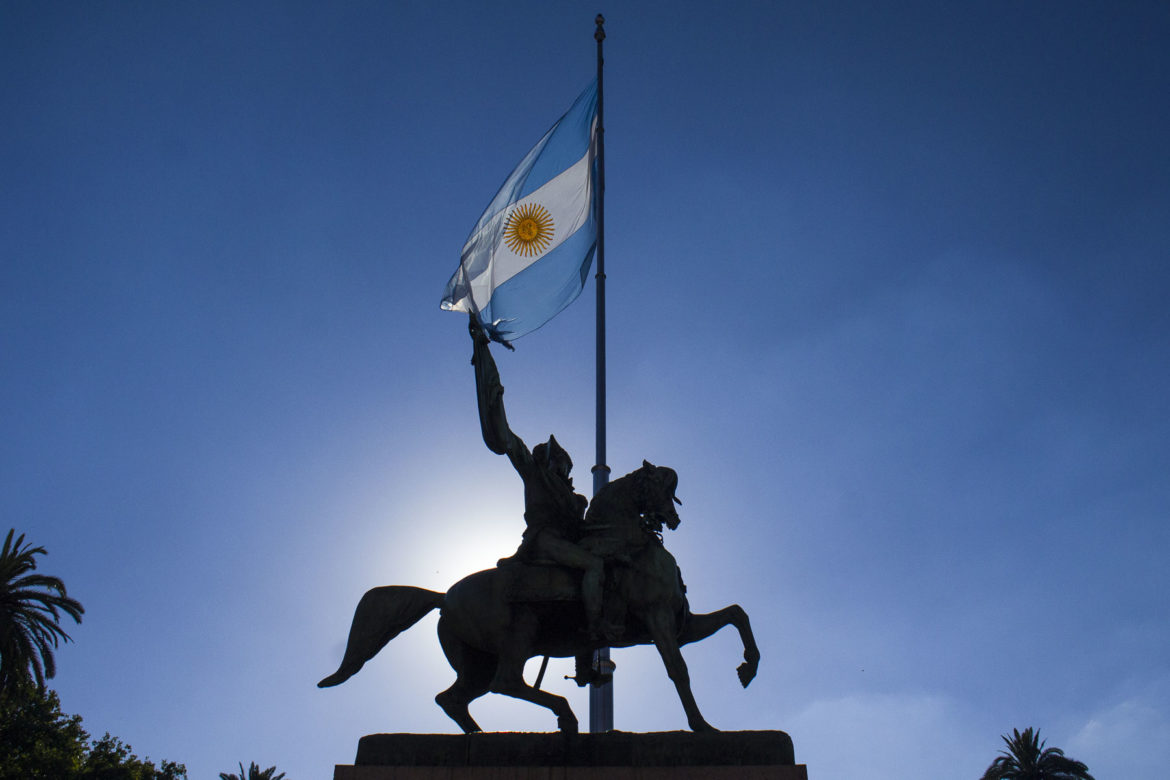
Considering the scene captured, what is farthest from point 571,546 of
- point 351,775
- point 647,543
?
point 351,775

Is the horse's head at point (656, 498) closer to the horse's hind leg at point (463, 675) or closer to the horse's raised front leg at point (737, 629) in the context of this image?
the horse's raised front leg at point (737, 629)

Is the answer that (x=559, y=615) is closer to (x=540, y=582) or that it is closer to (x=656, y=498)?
(x=540, y=582)

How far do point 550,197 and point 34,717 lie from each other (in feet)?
92.5

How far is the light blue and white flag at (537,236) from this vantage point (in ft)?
44.5

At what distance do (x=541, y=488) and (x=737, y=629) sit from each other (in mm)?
2042

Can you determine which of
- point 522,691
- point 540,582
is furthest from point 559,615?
point 522,691

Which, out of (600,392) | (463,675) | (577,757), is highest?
(600,392)

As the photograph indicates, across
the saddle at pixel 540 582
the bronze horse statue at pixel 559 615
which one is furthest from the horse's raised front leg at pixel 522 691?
the saddle at pixel 540 582

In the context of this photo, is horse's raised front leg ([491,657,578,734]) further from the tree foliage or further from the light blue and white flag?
the tree foliage

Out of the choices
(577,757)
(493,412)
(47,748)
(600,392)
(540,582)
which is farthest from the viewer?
(47,748)

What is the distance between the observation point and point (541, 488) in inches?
332

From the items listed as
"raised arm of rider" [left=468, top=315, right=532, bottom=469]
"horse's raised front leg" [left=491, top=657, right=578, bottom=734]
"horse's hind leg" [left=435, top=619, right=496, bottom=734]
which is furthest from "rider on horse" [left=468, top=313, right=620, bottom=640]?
"horse's hind leg" [left=435, top=619, right=496, bottom=734]

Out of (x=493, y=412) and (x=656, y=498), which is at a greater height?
(x=493, y=412)

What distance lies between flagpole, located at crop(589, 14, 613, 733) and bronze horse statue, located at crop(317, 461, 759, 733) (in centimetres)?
99
